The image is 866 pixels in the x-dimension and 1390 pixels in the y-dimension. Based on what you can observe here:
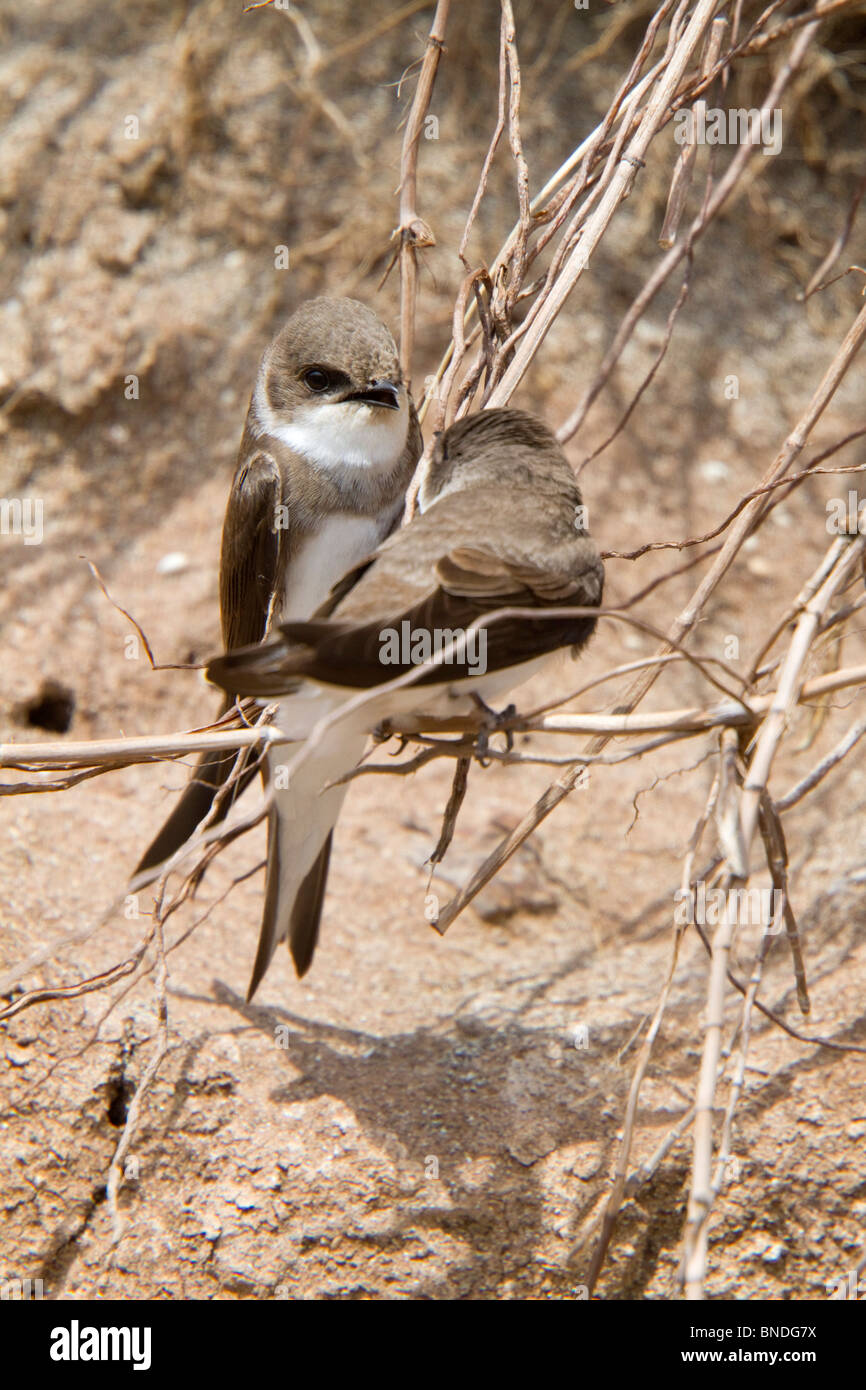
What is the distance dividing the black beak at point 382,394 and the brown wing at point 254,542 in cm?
29

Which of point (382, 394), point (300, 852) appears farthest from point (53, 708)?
point (382, 394)

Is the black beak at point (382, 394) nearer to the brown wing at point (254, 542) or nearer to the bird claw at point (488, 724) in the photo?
the brown wing at point (254, 542)

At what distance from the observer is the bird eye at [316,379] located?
2.60 meters

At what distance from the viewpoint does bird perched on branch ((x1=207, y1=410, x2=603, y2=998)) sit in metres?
1.69

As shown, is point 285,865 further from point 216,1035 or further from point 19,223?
point 19,223

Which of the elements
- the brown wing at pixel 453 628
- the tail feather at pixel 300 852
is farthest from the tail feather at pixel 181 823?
the brown wing at pixel 453 628

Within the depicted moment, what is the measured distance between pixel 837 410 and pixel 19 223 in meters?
2.80

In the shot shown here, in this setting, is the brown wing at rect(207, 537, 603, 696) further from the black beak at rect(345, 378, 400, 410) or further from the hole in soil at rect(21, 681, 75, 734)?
the hole in soil at rect(21, 681, 75, 734)

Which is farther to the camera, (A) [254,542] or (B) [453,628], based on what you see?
(A) [254,542]

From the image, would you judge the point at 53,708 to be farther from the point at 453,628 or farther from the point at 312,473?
the point at 453,628

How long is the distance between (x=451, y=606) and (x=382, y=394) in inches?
32.4

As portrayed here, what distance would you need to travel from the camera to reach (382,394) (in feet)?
8.14

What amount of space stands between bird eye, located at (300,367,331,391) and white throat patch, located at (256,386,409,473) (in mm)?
34

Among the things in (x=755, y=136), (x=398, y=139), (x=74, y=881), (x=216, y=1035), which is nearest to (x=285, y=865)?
(x=216, y=1035)
